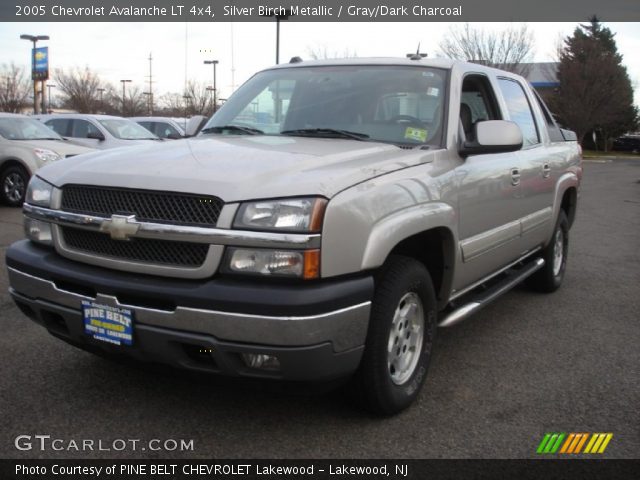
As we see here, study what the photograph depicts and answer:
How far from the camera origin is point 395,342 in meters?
3.05

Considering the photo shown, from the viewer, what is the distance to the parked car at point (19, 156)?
34.8 ft

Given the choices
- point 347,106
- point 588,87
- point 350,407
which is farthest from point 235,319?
point 588,87

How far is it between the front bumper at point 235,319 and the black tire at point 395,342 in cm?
17

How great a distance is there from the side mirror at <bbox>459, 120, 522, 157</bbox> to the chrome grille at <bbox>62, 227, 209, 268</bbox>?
1.73 meters

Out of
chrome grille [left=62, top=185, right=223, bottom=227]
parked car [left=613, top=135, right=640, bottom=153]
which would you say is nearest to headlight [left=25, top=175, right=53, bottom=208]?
chrome grille [left=62, top=185, right=223, bottom=227]

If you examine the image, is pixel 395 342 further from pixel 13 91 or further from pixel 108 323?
pixel 13 91

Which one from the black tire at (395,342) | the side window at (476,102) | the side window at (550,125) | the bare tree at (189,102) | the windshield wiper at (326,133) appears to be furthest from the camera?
the bare tree at (189,102)

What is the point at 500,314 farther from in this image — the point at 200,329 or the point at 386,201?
the point at 200,329

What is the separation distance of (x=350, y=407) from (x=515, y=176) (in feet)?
6.85
